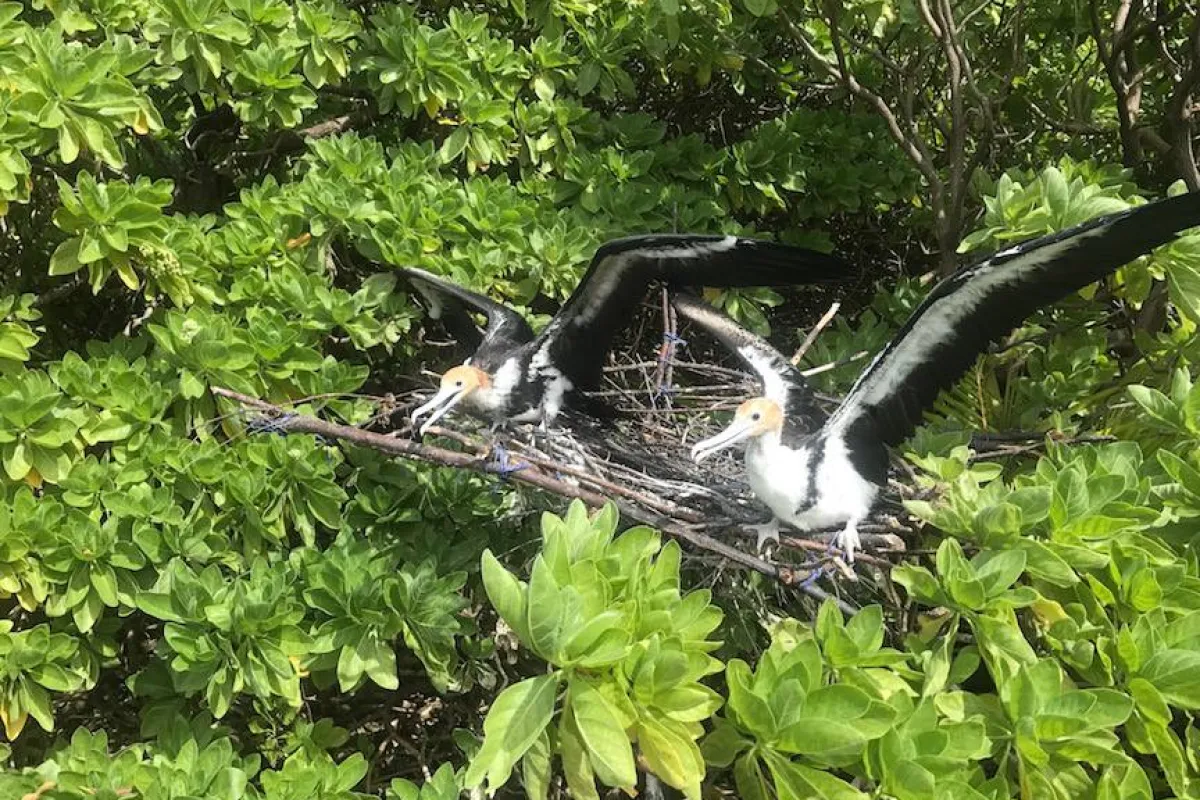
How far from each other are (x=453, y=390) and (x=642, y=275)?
411 mm

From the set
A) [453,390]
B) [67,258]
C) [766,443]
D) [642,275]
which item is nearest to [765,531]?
[766,443]

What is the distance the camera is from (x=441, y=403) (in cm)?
166

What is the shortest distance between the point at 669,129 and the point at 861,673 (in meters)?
2.21

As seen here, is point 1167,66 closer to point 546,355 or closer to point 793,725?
point 546,355

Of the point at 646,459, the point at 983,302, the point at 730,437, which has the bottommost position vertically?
the point at 646,459

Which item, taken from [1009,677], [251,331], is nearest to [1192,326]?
[1009,677]

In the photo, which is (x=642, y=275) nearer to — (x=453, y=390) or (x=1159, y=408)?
(x=453, y=390)

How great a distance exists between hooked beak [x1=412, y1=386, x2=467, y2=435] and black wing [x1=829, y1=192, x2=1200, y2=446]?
2.27 ft

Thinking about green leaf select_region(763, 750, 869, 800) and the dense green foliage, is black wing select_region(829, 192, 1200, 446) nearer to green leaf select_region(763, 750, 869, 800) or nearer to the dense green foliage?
the dense green foliage

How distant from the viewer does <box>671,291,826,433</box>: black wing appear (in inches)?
59.9

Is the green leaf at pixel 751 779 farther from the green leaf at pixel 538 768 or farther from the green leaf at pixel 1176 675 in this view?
the green leaf at pixel 1176 675

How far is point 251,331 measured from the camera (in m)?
1.60

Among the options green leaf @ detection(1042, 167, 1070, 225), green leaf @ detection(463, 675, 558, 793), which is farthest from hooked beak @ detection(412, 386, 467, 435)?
green leaf @ detection(1042, 167, 1070, 225)

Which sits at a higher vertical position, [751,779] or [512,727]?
[512,727]
